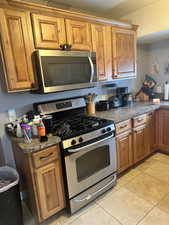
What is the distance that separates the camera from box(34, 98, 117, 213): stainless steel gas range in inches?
62.9

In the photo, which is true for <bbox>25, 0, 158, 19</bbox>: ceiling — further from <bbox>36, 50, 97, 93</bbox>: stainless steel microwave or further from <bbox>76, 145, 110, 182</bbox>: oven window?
<bbox>76, 145, 110, 182</bbox>: oven window

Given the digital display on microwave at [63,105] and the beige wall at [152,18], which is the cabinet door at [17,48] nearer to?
the digital display on microwave at [63,105]

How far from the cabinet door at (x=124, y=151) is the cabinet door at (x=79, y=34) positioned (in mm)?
1329

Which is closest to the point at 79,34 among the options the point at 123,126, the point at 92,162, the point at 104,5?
the point at 104,5

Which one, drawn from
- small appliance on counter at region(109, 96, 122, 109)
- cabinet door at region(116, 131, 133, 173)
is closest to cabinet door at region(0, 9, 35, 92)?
cabinet door at region(116, 131, 133, 173)

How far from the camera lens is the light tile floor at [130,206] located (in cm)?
164

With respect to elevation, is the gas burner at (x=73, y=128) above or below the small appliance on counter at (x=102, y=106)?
below

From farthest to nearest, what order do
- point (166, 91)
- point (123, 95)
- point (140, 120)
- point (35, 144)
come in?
point (166, 91), point (123, 95), point (140, 120), point (35, 144)

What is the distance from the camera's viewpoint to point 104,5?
88.9 inches

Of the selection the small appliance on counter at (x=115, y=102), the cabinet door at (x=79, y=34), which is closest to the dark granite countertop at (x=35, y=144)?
the cabinet door at (x=79, y=34)

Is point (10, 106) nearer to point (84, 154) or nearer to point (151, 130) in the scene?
point (84, 154)

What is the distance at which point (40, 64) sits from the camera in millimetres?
1606

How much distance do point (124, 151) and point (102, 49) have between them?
153 cm

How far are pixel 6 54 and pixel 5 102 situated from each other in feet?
1.91
